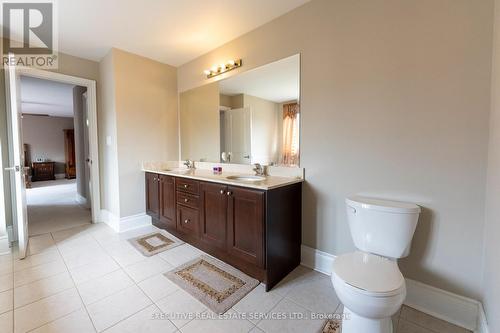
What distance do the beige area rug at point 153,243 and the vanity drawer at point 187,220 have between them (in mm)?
212

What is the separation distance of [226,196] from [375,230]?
46.0 inches

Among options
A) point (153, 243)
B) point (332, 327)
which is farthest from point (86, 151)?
point (332, 327)

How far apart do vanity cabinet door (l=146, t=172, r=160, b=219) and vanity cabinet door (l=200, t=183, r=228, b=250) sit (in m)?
1.02

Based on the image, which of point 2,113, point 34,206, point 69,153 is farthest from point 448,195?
point 69,153

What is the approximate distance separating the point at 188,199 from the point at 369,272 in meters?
1.81

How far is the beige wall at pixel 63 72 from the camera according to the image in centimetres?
252

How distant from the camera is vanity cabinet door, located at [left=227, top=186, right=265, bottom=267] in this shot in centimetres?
177

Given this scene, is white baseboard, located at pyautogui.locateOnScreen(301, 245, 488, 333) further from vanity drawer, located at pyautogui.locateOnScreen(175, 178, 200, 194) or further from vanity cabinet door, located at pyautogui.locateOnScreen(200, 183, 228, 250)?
vanity drawer, located at pyautogui.locateOnScreen(175, 178, 200, 194)

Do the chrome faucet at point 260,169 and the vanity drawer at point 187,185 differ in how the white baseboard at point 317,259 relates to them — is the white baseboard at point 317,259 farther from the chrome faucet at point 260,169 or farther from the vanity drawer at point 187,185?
the vanity drawer at point 187,185

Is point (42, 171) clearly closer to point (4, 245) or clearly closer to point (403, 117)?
point (4, 245)

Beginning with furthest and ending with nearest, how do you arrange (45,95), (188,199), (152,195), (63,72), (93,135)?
(45,95), (93,135), (152,195), (63,72), (188,199)

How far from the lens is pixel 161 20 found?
2.27m

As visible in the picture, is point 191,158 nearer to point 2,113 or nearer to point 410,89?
point 2,113

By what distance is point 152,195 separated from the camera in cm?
311
